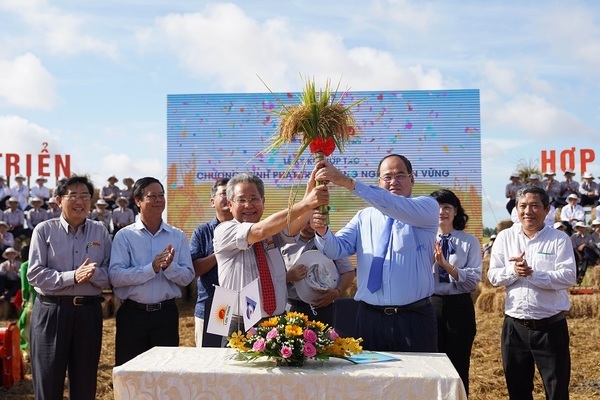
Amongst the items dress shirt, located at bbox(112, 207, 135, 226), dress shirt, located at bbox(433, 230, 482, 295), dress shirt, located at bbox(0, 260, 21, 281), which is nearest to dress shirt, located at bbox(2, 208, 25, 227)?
dress shirt, located at bbox(112, 207, 135, 226)

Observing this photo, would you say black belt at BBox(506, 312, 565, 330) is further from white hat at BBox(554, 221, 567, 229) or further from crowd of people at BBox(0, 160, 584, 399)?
white hat at BBox(554, 221, 567, 229)

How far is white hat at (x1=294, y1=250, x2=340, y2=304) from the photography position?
5.00m

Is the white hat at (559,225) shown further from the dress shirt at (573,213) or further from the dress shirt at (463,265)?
the dress shirt at (463,265)

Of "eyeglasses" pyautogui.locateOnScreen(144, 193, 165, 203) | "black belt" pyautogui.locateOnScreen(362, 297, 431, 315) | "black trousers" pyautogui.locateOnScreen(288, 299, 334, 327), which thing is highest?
"eyeglasses" pyautogui.locateOnScreen(144, 193, 165, 203)

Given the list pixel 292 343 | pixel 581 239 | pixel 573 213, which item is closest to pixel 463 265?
pixel 292 343

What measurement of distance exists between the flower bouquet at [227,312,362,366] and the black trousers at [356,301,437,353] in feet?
1.87

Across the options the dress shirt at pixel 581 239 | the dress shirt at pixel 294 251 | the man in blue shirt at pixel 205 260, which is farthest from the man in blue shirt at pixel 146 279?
the dress shirt at pixel 581 239

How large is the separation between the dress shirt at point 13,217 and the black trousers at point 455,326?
14167 mm

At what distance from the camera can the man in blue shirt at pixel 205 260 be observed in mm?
5246

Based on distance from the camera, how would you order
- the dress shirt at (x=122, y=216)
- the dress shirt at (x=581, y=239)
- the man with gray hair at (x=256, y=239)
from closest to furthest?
1. the man with gray hair at (x=256, y=239)
2. the dress shirt at (x=581, y=239)
3. the dress shirt at (x=122, y=216)

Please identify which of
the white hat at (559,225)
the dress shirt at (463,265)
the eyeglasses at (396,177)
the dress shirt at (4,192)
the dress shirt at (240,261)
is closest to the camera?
the dress shirt at (240,261)

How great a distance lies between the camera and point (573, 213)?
17.2 meters

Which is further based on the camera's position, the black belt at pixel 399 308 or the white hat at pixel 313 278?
the white hat at pixel 313 278

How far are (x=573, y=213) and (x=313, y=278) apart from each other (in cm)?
1382
